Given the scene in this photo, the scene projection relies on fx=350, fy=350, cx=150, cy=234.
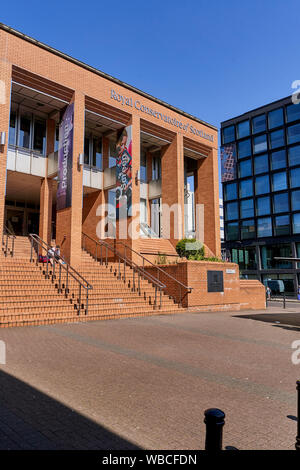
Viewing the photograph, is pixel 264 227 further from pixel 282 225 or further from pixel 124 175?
pixel 124 175

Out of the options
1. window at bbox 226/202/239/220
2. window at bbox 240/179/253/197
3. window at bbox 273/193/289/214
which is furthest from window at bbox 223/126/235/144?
window at bbox 273/193/289/214

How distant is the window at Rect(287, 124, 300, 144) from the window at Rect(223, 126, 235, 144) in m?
8.98

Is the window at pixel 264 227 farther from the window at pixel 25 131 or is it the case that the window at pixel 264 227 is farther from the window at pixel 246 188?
the window at pixel 25 131

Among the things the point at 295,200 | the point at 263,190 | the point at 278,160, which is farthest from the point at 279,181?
the point at 295,200

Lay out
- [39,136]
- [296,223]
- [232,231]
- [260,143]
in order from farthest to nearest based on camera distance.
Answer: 1. [232,231]
2. [260,143]
3. [296,223]
4. [39,136]

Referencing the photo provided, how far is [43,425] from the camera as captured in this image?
3.56 meters

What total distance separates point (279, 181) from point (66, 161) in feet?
119

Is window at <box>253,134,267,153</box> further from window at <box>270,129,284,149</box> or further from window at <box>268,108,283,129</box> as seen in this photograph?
window at <box>268,108,283,129</box>

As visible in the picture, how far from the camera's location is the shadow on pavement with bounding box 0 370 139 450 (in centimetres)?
316

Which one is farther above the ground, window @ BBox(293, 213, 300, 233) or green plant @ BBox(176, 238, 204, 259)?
window @ BBox(293, 213, 300, 233)

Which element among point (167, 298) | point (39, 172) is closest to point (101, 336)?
point (167, 298)

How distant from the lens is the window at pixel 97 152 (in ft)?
75.5

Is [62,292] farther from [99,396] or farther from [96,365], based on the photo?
[99,396]

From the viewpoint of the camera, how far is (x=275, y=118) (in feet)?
157
